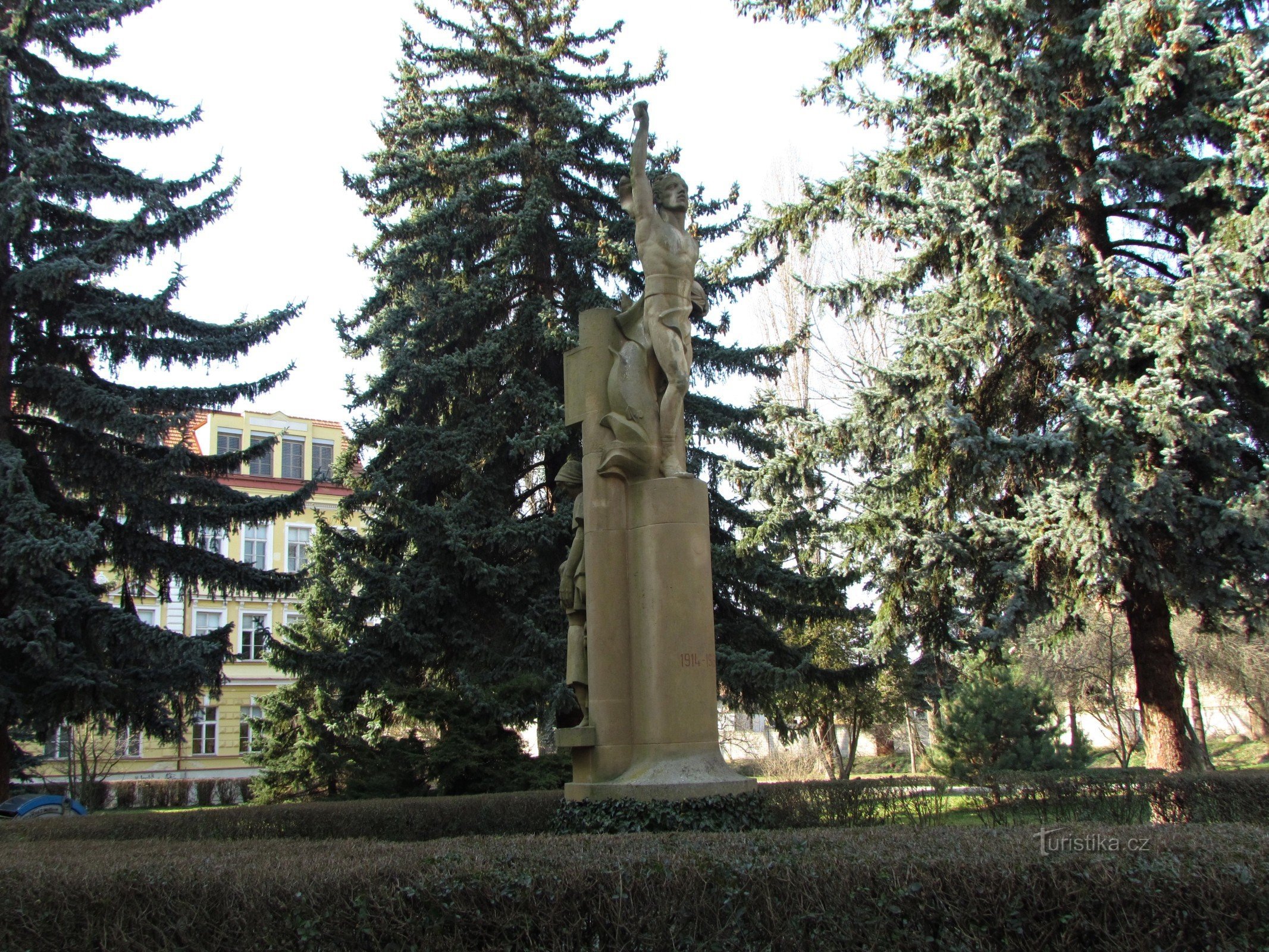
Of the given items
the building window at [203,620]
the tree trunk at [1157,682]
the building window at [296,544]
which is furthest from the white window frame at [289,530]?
the tree trunk at [1157,682]

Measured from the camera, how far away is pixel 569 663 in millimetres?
9430

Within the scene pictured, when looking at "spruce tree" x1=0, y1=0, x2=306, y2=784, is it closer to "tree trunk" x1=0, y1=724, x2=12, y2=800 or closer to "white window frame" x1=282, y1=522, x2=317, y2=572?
"tree trunk" x1=0, y1=724, x2=12, y2=800

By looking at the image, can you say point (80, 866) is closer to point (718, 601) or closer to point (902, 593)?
point (902, 593)

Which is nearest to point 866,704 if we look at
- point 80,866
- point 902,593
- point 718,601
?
point 718,601

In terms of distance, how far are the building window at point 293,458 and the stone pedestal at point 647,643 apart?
37.0 meters

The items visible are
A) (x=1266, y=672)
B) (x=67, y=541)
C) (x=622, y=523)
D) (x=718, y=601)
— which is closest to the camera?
(x=622, y=523)

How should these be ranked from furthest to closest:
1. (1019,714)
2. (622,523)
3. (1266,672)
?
(1266,672)
(1019,714)
(622,523)

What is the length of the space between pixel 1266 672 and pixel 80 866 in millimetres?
33532

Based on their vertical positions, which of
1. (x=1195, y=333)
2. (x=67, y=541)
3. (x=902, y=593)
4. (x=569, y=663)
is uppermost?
(x=1195, y=333)

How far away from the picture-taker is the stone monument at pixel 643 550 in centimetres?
859

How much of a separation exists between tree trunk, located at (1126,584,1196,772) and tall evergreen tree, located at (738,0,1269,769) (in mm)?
28

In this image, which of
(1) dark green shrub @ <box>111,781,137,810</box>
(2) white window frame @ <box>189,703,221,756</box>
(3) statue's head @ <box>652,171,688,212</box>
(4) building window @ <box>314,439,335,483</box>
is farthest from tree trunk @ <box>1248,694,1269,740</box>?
(2) white window frame @ <box>189,703,221,756</box>

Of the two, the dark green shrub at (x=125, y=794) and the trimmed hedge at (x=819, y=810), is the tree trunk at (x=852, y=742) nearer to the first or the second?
the trimmed hedge at (x=819, y=810)

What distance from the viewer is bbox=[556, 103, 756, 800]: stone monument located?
28.2 ft
